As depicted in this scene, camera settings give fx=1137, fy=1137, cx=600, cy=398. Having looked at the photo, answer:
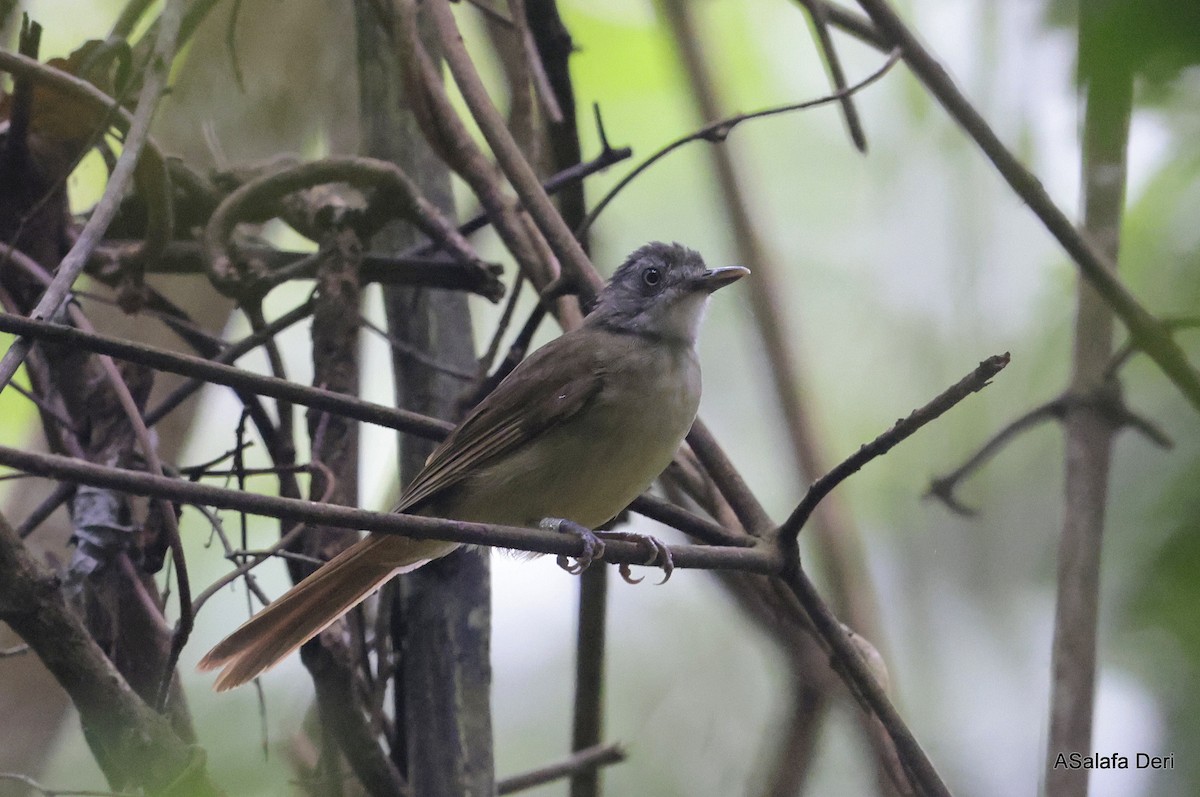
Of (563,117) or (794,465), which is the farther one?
(794,465)

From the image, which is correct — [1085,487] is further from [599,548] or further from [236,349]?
[236,349]

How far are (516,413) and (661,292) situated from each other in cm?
63

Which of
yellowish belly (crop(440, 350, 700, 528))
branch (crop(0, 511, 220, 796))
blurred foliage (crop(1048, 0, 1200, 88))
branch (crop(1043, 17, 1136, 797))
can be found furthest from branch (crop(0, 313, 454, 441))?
branch (crop(1043, 17, 1136, 797))

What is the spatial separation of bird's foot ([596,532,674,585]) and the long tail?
38 cm

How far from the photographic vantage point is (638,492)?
2.58 meters

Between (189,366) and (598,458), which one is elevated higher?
(598,458)

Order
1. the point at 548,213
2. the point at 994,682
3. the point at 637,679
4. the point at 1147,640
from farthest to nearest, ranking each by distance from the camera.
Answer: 1. the point at 637,679
2. the point at 994,682
3. the point at 548,213
4. the point at 1147,640

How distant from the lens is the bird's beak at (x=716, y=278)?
3.06 meters

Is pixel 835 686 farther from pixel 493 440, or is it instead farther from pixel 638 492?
pixel 493 440

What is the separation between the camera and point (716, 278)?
311cm

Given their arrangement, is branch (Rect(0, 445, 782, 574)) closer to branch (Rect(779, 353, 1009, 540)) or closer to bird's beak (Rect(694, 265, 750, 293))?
branch (Rect(779, 353, 1009, 540))

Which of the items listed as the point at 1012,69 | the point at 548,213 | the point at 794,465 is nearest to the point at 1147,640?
the point at 548,213

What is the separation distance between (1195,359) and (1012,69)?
1.86 meters

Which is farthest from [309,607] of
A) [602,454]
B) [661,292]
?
[661,292]
